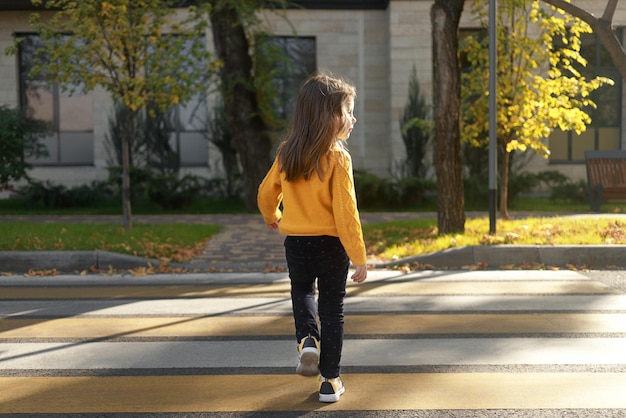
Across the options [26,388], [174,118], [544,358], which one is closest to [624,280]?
[544,358]

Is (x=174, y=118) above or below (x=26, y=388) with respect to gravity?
above

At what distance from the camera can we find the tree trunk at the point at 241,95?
51.7ft

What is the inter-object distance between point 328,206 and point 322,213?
0.16ft

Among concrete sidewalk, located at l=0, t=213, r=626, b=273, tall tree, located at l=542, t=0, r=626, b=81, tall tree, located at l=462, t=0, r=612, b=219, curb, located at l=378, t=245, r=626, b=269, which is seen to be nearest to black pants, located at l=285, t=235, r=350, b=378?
concrete sidewalk, located at l=0, t=213, r=626, b=273

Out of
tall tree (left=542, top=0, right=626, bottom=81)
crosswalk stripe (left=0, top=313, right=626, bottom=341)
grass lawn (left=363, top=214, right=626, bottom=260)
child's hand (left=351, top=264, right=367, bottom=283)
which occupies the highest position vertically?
tall tree (left=542, top=0, right=626, bottom=81)

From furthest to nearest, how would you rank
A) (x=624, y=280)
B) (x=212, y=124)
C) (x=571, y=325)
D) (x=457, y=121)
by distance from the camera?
(x=212, y=124), (x=457, y=121), (x=624, y=280), (x=571, y=325)

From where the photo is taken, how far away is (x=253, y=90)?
15906 mm

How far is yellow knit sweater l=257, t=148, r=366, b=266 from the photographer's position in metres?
3.94

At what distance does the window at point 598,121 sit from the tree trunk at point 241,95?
370 inches

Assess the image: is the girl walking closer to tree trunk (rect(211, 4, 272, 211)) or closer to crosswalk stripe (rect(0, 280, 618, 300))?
crosswalk stripe (rect(0, 280, 618, 300))

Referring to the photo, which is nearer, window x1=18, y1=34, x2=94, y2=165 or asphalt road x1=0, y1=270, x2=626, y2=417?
asphalt road x1=0, y1=270, x2=626, y2=417

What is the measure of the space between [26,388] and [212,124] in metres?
16.9

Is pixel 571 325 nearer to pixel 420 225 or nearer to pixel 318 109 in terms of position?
pixel 318 109

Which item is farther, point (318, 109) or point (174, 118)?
point (174, 118)
